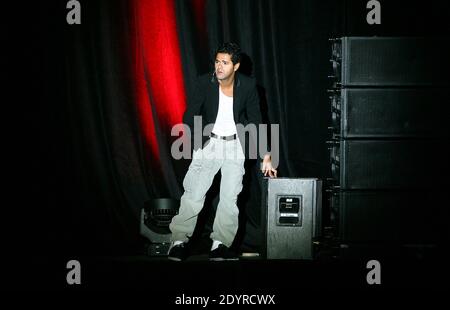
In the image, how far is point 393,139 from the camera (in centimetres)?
439

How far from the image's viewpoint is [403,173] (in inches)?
173

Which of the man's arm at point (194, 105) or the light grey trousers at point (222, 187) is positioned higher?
the man's arm at point (194, 105)

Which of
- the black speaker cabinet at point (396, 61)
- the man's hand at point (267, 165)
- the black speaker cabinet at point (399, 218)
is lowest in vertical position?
the black speaker cabinet at point (399, 218)

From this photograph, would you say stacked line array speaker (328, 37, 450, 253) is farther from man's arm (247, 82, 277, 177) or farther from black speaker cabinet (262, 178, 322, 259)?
man's arm (247, 82, 277, 177)

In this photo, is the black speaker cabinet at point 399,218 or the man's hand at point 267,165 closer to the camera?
the black speaker cabinet at point 399,218

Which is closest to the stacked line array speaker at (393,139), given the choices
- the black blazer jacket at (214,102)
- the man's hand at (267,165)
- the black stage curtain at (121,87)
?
the man's hand at (267,165)

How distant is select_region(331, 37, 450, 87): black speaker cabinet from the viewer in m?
4.33

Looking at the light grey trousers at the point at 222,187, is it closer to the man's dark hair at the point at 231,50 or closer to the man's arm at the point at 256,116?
the man's arm at the point at 256,116

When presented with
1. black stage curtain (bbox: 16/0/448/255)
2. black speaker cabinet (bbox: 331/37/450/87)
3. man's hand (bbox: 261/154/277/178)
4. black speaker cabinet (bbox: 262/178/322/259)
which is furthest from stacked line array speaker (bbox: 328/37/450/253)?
black stage curtain (bbox: 16/0/448/255)

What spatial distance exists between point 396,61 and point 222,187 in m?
1.48

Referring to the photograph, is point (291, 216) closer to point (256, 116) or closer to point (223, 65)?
point (256, 116)

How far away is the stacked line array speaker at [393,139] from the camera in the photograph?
14.3ft

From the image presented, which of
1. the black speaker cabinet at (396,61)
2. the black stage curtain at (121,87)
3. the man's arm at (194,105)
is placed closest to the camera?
the black speaker cabinet at (396,61)
